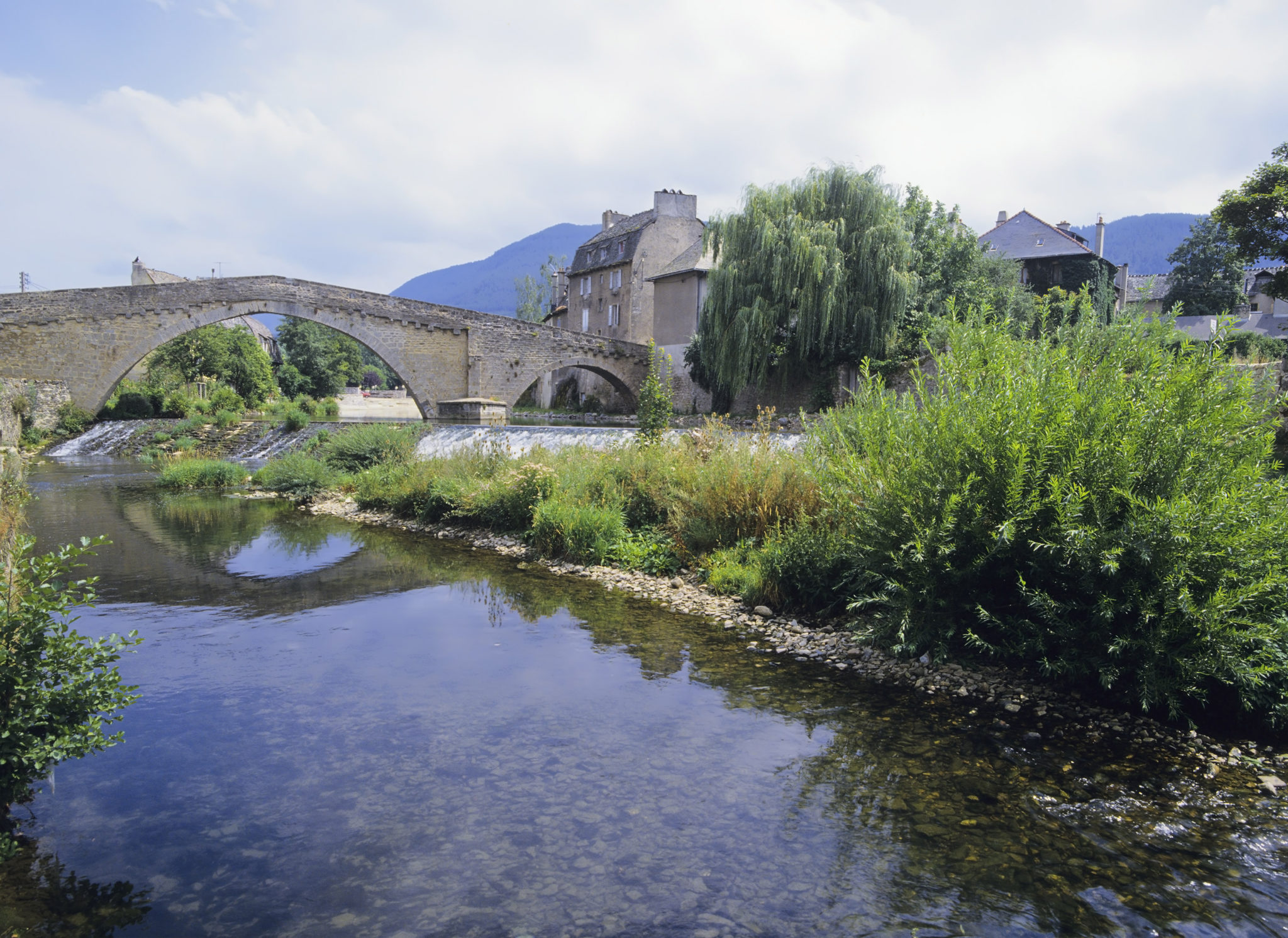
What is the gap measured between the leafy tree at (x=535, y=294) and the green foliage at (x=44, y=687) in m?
63.4

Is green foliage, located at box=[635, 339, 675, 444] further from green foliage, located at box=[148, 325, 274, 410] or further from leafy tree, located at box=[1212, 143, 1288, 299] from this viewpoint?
green foliage, located at box=[148, 325, 274, 410]

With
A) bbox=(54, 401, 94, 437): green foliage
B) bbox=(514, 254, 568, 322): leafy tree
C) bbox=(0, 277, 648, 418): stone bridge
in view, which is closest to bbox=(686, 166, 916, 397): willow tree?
bbox=(0, 277, 648, 418): stone bridge

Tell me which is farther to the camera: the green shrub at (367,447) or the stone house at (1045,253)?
the stone house at (1045,253)

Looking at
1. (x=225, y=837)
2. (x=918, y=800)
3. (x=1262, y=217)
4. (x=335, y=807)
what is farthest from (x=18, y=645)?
(x=1262, y=217)

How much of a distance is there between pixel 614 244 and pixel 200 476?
31521 mm

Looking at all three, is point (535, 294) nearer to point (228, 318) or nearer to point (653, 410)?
point (228, 318)

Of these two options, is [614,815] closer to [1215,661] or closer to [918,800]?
[918,800]

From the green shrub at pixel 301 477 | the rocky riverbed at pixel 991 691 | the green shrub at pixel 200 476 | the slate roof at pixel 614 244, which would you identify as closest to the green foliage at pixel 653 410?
the rocky riverbed at pixel 991 691

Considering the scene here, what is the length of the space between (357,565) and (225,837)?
608 centimetres

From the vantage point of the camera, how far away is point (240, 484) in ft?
56.3

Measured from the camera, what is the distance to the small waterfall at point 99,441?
2589 centimetres

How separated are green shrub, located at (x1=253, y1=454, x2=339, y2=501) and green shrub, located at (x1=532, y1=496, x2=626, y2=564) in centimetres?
715

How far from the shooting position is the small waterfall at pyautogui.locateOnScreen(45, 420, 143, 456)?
2589 centimetres

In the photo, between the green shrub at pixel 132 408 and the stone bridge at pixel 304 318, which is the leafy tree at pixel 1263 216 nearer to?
the stone bridge at pixel 304 318
